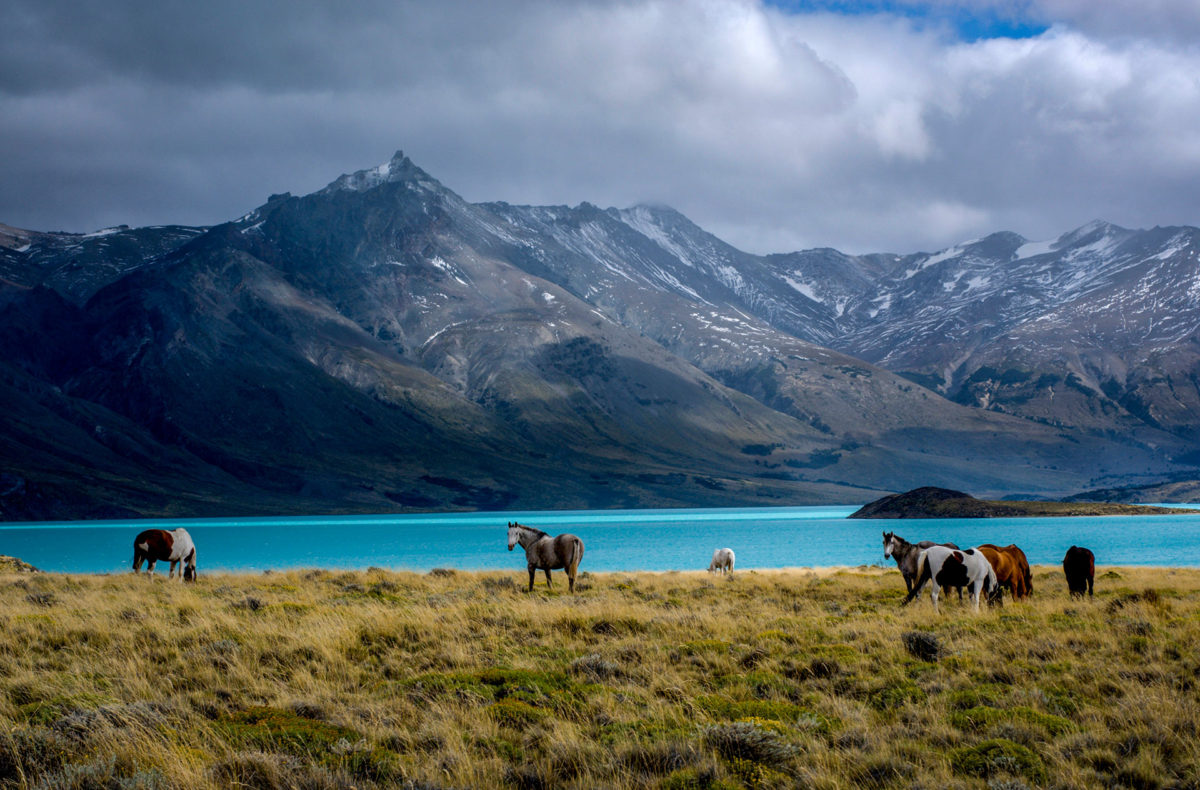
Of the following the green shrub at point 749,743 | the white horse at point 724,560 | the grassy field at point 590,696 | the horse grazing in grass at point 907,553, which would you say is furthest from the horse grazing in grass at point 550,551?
the white horse at point 724,560

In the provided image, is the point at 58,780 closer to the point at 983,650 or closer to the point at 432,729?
the point at 432,729

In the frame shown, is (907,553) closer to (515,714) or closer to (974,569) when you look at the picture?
(974,569)

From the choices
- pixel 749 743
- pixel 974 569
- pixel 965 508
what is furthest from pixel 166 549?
pixel 965 508

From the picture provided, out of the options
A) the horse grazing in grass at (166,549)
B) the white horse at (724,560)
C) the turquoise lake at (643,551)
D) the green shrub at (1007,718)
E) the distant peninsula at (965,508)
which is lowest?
the turquoise lake at (643,551)

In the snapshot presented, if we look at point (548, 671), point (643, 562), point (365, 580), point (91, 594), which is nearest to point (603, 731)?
point (548, 671)

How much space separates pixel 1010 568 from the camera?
987 inches

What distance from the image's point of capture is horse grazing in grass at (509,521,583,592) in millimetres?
27453

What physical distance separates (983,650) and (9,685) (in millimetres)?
15639

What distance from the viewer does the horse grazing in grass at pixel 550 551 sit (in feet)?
90.1

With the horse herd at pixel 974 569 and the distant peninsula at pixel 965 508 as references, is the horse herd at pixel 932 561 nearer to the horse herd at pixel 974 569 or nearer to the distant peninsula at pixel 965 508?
the horse herd at pixel 974 569

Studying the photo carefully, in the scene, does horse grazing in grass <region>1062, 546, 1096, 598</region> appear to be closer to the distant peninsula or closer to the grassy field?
the grassy field

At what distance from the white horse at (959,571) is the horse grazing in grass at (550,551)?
376 inches

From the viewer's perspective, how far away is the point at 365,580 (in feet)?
106

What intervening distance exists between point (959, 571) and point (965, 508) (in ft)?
473
